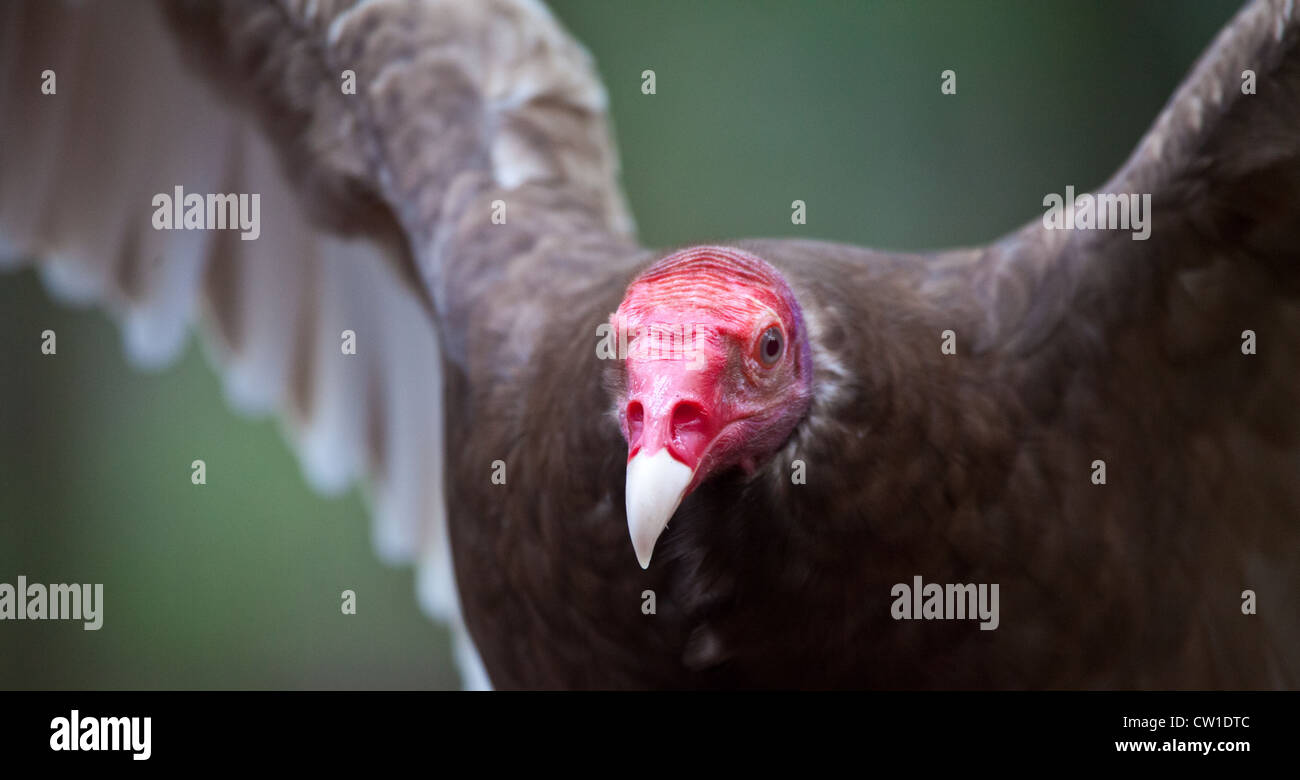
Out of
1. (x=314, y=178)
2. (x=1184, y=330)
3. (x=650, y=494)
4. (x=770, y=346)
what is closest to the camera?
(x=650, y=494)

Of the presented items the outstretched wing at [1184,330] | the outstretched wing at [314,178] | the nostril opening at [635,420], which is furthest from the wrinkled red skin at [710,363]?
the outstretched wing at [314,178]

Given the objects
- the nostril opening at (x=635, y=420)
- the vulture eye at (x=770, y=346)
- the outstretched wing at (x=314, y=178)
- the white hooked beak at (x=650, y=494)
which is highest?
the outstretched wing at (x=314, y=178)

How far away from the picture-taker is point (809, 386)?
5.18ft

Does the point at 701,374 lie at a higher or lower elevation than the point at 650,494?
higher

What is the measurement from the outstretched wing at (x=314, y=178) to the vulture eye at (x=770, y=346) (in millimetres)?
860

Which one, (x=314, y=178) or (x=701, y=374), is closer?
(x=701, y=374)

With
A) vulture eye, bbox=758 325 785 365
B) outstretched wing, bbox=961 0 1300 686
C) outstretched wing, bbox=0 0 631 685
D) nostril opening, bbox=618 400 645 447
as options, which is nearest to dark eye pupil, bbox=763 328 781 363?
vulture eye, bbox=758 325 785 365

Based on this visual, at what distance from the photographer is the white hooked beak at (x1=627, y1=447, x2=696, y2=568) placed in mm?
1371

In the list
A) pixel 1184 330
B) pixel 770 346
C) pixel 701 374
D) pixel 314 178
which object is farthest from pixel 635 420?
pixel 314 178

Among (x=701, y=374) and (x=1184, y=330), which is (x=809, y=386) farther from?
(x=1184, y=330)

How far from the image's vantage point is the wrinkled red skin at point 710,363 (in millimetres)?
1432

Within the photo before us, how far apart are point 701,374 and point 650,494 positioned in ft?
0.51

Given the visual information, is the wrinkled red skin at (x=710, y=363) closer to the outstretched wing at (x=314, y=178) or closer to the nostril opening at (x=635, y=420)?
the nostril opening at (x=635, y=420)

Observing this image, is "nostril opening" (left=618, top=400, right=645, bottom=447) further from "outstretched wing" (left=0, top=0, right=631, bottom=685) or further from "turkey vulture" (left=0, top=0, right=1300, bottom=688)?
"outstretched wing" (left=0, top=0, right=631, bottom=685)
